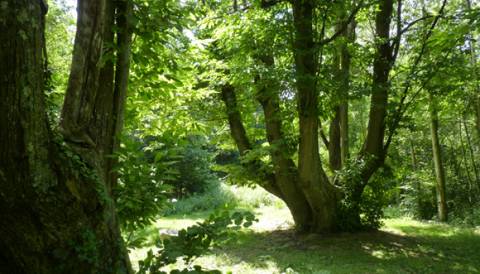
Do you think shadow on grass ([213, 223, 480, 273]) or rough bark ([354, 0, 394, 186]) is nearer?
shadow on grass ([213, 223, 480, 273])

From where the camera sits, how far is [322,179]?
27.8 feet

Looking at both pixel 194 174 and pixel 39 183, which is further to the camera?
pixel 194 174

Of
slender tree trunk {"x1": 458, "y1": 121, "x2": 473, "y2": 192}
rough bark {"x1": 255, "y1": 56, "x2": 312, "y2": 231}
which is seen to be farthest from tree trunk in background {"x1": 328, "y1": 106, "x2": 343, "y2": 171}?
slender tree trunk {"x1": 458, "y1": 121, "x2": 473, "y2": 192}

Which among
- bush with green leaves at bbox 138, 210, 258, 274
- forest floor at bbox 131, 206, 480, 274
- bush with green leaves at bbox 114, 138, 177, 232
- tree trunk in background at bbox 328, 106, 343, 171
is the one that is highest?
tree trunk in background at bbox 328, 106, 343, 171

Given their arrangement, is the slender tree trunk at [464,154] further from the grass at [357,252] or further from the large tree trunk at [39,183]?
the large tree trunk at [39,183]

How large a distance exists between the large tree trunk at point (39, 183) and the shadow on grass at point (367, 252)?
4.53 m

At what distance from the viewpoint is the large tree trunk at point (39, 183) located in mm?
1602

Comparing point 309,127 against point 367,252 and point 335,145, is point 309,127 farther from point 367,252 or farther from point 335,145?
point 335,145

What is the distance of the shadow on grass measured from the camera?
255 inches

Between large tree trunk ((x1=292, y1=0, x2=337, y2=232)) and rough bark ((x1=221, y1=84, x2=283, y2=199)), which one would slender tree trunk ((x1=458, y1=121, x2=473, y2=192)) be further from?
rough bark ((x1=221, y1=84, x2=283, y2=199))

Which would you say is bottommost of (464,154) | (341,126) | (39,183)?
(39,183)

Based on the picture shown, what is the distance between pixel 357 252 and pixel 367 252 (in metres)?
0.18

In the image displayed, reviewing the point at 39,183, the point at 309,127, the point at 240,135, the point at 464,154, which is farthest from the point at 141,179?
the point at 464,154

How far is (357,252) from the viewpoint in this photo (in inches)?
294
